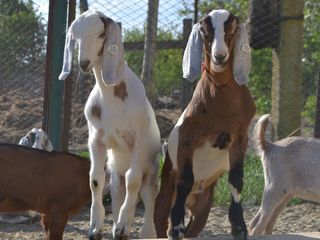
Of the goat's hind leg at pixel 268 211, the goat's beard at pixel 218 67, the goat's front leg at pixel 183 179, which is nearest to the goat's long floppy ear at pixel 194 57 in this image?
the goat's beard at pixel 218 67

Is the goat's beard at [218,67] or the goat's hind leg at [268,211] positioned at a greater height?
the goat's beard at [218,67]

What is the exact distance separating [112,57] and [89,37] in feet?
0.64

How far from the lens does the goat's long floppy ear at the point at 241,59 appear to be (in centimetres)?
537

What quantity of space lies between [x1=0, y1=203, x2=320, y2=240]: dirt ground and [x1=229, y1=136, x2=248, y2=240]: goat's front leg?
202cm

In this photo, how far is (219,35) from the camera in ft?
17.2

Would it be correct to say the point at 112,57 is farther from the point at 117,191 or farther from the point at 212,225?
the point at 212,225

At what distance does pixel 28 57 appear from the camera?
8781 mm

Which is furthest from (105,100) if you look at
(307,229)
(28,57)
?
(28,57)

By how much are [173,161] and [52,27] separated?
2.24m

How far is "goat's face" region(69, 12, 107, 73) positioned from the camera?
5578mm

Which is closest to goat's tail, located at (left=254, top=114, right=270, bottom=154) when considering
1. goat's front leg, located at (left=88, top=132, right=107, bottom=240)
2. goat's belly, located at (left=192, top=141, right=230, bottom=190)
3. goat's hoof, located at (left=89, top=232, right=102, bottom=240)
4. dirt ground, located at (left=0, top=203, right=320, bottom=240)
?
dirt ground, located at (left=0, top=203, right=320, bottom=240)

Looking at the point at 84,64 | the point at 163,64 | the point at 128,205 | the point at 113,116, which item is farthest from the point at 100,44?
the point at 163,64

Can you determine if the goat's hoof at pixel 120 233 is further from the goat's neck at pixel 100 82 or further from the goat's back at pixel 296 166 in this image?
the goat's back at pixel 296 166

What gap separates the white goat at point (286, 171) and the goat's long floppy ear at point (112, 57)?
1975 millimetres
